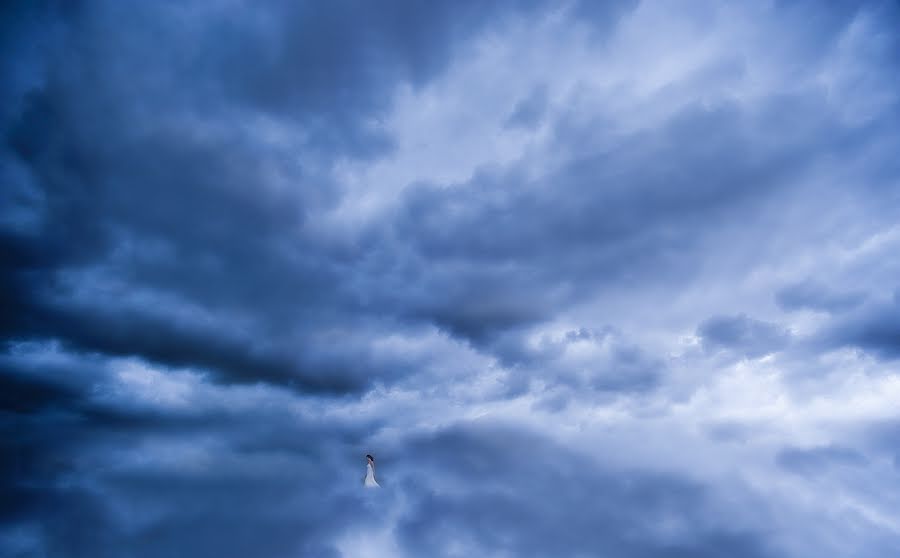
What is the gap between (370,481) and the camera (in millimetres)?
66062
